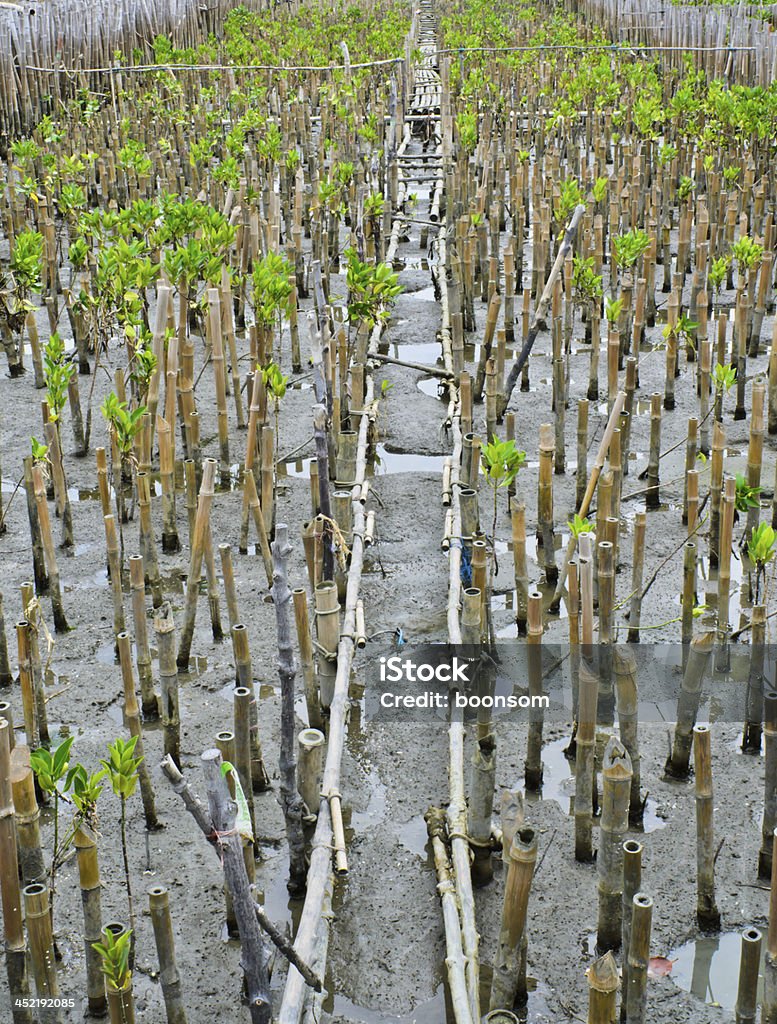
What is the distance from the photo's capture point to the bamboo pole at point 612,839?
2793 millimetres

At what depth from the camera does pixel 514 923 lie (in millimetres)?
2633

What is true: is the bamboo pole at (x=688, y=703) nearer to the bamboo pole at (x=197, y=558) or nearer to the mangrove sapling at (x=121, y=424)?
the bamboo pole at (x=197, y=558)

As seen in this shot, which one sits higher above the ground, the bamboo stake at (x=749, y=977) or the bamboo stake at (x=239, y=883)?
the bamboo stake at (x=239, y=883)

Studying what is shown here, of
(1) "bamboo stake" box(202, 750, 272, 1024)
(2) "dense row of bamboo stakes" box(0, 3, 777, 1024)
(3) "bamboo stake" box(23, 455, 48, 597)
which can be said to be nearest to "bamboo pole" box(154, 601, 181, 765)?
(2) "dense row of bamboo stakes" box(0, 3, 777, 1024)

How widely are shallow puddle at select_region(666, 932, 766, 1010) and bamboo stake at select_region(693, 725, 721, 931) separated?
1.7 inches

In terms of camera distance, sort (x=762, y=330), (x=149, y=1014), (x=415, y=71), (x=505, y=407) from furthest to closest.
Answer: (x=415, y=71) → (x=762, y=330) → (x=505, y=407) → (x=149, y=1014)

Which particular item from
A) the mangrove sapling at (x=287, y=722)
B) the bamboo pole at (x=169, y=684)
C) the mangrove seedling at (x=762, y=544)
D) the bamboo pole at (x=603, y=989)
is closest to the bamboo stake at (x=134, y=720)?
the bamboo pole at (x=169, y=684)

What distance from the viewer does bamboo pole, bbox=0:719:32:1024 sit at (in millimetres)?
2562

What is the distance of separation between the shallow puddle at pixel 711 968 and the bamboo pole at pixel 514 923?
1.32ft

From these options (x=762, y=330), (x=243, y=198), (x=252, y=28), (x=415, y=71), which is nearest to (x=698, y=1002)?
(x=762, y=330)

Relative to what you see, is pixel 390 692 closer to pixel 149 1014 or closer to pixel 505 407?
pixel 149 1014

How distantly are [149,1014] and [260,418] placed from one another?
282cm

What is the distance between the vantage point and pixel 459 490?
16.3 ft

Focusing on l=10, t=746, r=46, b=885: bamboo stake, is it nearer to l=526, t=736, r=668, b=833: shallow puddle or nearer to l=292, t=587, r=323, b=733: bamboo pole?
l=292, t=587, r=323, b=733: bamboo pole
